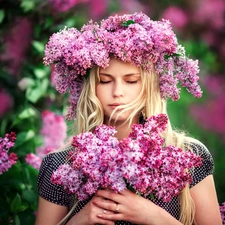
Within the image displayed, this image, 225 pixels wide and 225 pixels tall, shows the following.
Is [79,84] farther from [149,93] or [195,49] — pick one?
[195,49]

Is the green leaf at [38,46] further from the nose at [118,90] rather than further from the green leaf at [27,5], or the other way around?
the nose at [118,90]

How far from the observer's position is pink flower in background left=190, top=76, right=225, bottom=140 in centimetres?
330

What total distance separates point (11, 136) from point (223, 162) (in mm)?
1988

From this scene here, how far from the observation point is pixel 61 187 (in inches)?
103

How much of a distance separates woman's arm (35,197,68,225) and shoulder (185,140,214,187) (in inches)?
19.9

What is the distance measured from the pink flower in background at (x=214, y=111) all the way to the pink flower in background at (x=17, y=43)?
3.67ft

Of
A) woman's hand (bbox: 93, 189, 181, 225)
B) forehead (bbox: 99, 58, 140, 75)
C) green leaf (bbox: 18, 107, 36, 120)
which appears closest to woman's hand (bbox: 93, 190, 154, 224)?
woman's hand (bbox: 93, 189, 181, 225)

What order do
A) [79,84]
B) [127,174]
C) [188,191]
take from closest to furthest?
1. [127,174]
2. [188,191]
3. [79,84]

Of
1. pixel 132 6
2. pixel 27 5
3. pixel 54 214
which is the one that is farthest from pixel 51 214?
pixel 27 5

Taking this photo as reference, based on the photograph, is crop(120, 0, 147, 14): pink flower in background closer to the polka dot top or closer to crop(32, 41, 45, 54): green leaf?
crop(32, 41, 45, 54): green leaf

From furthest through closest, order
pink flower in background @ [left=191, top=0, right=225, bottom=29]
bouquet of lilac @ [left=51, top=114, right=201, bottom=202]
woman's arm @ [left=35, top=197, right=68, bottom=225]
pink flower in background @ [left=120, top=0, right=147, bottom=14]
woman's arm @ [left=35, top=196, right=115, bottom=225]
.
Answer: pink flower in background @ [left=120, top=0, right=147, bottom=14]
pink flower in background @ [left=191, top=0, right=225, bottom=29]
woman's arm @ [left=35, top=197, right=68, bottom=225]
woman's arm @ [left=35, top=196, right=115, bottom=225]
bouquet of lilac @ [left=51, top=114, right=201, bottom=202]

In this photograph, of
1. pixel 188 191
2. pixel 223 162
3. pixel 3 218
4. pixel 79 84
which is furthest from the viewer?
pixel 223 162

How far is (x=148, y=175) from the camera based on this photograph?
210 centimetres

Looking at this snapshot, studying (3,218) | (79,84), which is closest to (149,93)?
(79,84)
